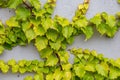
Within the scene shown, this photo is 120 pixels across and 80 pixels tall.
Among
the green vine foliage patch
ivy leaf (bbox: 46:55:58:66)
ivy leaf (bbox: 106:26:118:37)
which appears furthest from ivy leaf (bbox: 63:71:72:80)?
ivy leaf (bbox: 106:26:118:37)

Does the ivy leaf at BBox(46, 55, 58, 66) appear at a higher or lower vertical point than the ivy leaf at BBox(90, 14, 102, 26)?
lower

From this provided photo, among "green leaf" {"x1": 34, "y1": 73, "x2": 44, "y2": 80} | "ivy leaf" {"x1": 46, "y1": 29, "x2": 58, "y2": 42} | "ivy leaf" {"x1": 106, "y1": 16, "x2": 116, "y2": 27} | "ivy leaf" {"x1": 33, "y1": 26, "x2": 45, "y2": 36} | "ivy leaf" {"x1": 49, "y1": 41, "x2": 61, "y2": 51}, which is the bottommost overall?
"green leaf" {"x1": 34, "y1": 73, "x2": 44, "y2": 80}

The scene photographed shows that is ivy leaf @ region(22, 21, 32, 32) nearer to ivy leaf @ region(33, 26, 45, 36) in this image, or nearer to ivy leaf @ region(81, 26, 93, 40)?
ivy leaf @ region(33, 26, 45, 36)

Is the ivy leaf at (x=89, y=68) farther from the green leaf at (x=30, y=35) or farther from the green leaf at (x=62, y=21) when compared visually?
the green leaf at (x=30, y=35)

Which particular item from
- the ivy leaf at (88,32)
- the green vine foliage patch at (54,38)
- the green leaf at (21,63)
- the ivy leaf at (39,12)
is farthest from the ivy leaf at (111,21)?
the green leaf at (21,63)

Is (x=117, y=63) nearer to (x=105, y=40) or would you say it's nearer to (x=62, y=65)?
(x=105, y=40)

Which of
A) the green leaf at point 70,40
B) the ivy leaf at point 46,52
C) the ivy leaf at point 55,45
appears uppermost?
the green leaf at point 70,40

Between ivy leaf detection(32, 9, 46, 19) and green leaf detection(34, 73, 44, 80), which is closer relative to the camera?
ivy leaf detection(32, 9, 46, 19)

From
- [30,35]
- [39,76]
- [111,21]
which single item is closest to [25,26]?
[30,35]

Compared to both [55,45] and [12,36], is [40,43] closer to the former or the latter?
[55,45]
